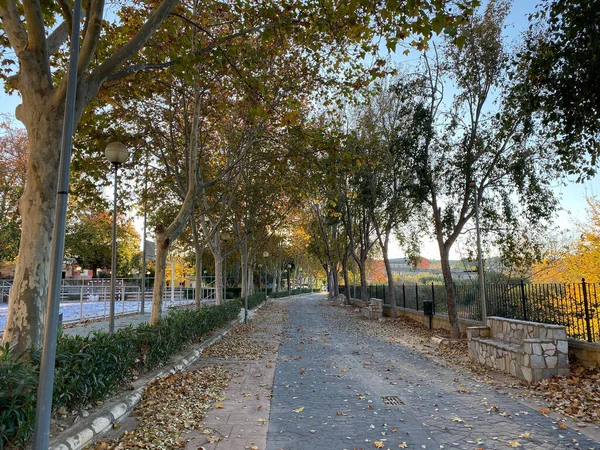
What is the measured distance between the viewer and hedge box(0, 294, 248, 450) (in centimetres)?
368

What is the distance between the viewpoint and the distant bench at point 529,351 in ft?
24.6

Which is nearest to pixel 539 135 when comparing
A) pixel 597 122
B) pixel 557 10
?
pixel 597 122

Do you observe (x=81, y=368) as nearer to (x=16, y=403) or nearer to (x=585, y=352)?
(x=16, y=403)

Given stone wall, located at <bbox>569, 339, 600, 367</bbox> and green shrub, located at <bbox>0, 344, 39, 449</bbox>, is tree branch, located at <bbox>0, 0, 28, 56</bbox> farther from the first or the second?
stone wall, located at <bbox>569, 339, 600, 367</bbox>

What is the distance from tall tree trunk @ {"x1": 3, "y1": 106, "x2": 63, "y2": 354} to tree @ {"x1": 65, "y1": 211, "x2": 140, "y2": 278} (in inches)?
822

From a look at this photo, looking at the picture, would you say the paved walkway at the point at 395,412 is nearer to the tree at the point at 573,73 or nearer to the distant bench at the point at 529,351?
the distant bench at the point at 529,351

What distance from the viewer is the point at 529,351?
7527mm

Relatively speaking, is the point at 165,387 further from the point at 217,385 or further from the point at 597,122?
the point at 597,122

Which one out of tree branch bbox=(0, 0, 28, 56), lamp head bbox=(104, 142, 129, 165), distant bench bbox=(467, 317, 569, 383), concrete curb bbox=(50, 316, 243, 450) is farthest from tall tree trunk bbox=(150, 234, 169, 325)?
distant bench bbox=(467, 317, 569, 383)

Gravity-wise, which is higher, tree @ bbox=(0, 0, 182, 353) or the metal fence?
tree @ bbox=(0, 0, 182, 353)

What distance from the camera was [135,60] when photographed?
10.4 m

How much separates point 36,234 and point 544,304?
1027 centimetres

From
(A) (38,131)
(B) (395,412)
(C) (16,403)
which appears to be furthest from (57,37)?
(B) (395,412)

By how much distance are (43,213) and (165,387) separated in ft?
11.3
